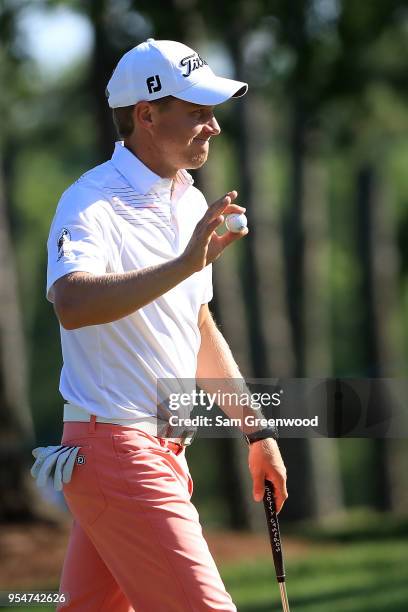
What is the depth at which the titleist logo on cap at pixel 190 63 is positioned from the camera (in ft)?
14.7

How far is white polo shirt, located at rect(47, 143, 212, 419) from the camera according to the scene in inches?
164

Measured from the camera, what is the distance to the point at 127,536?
4.14 meters

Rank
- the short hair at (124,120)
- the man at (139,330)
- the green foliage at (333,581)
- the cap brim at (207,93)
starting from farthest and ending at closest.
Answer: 1. the green foliage at (333,581)
2. the short hair at (124,120)
3. the cap brim at (207,93)
4. the man at (139,330)

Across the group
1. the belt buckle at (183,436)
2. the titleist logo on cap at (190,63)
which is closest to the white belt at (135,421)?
the belt buckle at (183,436)

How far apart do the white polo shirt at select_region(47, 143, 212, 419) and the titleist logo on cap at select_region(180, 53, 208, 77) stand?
1.14ft

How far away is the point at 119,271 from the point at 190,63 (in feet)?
2.63

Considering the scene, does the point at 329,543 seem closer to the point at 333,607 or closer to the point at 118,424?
the point at 333,607

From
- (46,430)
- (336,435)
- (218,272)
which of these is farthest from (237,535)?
(46,430)

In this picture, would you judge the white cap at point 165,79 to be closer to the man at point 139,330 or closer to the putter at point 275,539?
the man at point 139,330

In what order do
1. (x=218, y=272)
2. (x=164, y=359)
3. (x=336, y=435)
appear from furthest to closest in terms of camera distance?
(x=218, y=272)
(x=336, y=435)
(x=164, y=359)

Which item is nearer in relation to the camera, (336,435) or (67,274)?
(67,274)

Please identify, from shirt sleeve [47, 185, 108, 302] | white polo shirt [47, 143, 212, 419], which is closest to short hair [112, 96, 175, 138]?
white polo shirt [47, 143, 212, 419]

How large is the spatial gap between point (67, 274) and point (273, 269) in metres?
16.9

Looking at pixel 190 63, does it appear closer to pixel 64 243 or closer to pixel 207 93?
pixel 207 93
